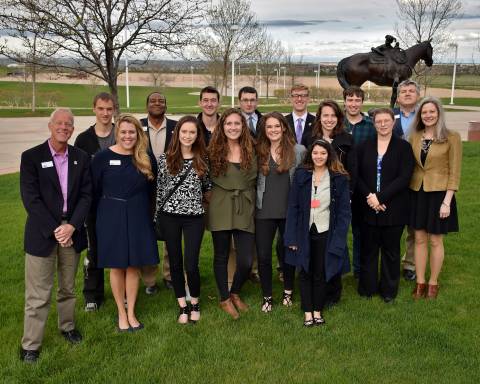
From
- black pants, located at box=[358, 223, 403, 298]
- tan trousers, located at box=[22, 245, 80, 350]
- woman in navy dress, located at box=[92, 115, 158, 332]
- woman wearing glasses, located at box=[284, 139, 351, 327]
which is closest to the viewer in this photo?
tan trousers, located at box=[22, 245, 80, 350]

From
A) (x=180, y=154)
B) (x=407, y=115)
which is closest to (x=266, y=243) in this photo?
(x=180, y=154)

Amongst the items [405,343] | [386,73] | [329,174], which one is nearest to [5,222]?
[329,174]

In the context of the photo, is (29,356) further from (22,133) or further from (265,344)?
(22,133)

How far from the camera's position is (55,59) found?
7781 mm

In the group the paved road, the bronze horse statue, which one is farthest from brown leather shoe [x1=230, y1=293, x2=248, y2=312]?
the paved road

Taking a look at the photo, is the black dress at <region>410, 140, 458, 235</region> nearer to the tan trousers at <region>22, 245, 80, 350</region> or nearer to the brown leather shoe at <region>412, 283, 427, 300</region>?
the brown leather shoe at <region>412, 283, 427, 300</region>

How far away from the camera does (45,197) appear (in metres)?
3.85

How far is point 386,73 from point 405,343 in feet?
24.1

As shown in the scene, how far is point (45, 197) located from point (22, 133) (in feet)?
57.1

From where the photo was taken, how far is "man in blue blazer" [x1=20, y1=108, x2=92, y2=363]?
379cm

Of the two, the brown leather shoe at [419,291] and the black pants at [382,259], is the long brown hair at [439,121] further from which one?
the brown leather shoe at [419,291]

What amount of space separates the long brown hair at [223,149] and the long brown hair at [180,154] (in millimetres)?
118

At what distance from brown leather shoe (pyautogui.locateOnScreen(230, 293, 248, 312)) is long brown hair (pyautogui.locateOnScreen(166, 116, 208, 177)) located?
1360mm

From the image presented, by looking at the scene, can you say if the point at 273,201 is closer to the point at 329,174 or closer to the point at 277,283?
the point at 329,174
